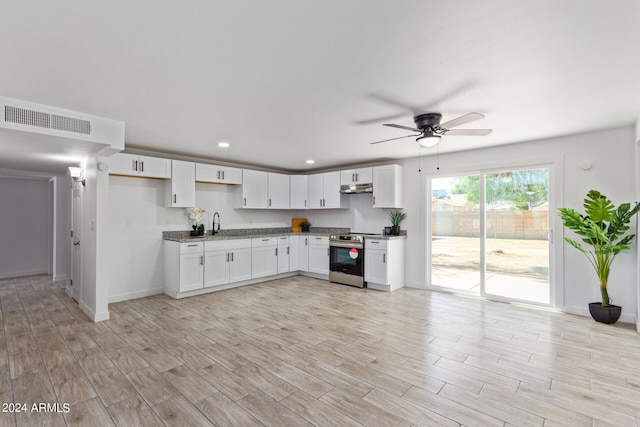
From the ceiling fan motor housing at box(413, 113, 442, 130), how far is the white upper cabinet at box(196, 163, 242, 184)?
369 cm

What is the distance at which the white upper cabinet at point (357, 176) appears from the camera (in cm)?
583

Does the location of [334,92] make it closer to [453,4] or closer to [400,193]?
[453,4]

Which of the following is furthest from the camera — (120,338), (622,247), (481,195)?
(481,195)

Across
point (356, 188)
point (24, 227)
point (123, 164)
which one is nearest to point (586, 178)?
point (356, 188)

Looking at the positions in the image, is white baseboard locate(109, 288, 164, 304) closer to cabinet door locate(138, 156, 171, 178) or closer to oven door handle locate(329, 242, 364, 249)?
cabinet door locate(138, 156, 171, 178)

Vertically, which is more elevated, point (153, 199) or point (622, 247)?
point (153, 199)

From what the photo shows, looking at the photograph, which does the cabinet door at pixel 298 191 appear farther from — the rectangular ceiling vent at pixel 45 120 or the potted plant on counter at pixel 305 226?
the rectangular ceiling vent at pixel 45 120

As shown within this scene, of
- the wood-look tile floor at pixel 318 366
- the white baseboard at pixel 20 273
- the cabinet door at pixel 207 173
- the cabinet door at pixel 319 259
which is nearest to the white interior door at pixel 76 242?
the wood-look tile floor at pixel 318 366

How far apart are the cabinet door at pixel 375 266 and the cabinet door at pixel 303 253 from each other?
4.67 feet

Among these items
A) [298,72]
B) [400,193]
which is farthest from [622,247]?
[298,72]

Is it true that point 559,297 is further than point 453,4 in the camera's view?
Yes

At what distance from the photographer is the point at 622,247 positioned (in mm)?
3477

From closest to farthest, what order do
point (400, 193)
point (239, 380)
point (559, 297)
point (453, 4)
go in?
point (453, 4), point (239, 380), point (559, 297), point (400, 193)

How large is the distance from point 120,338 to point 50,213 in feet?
17.4
